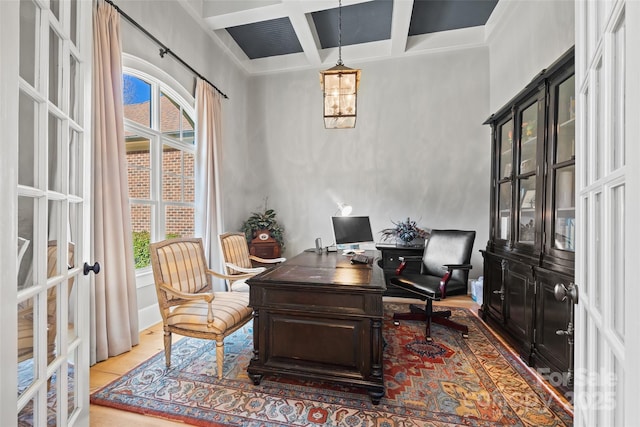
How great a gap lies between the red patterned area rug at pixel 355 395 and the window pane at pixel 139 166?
1.65 metres

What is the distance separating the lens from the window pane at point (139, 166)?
9.73ft

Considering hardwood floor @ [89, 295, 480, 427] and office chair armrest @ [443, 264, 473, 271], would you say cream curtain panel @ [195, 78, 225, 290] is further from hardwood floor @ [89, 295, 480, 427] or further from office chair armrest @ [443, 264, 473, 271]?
office chair armrest @ [443, 264, 473, 271]

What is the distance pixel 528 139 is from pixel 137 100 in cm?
372

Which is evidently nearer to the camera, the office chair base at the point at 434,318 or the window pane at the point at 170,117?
the office chair base at the point at 434,318

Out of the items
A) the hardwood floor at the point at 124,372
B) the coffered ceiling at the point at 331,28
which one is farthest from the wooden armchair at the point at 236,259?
the coffered ceiling at the point at 331,28

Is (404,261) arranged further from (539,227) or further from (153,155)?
(153,155)

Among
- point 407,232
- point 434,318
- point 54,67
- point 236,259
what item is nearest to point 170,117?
point 236,259

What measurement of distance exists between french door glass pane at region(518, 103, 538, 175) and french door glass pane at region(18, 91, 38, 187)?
2.98 meters

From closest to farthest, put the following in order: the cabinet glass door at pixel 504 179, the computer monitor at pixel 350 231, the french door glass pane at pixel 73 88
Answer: the french door glass pane at pixel 73 88, the cabinet glass door at pixel 504 179, the computer monitor at pixel 350 231

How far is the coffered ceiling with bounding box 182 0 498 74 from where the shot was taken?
341cm
